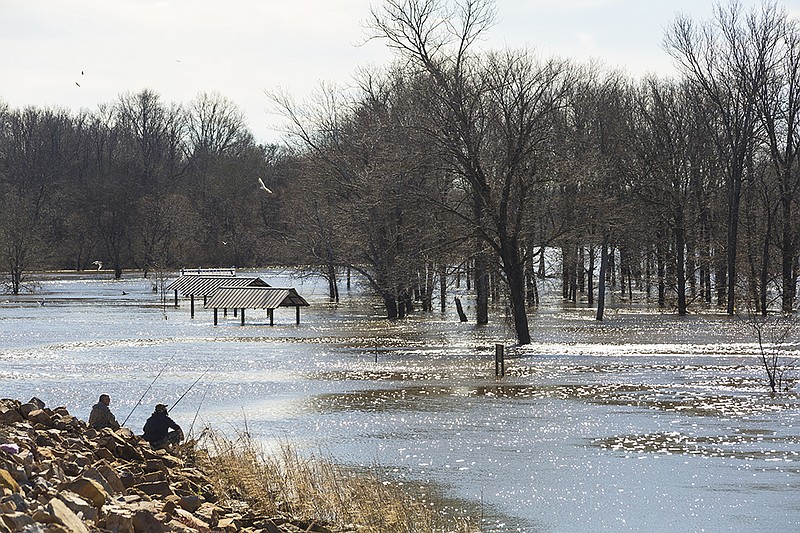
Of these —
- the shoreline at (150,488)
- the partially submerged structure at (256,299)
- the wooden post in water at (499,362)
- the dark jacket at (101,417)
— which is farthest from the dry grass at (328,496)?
the partially submerged structure at (256,299)

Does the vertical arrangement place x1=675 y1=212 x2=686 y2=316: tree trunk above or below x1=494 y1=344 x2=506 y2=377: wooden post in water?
above

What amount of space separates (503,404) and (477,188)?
15.7 m

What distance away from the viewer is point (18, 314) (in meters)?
60.8

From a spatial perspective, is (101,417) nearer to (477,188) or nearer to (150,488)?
(150,488)

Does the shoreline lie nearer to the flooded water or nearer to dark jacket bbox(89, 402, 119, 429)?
dark jacket bbox(89, 402, 119, 429)

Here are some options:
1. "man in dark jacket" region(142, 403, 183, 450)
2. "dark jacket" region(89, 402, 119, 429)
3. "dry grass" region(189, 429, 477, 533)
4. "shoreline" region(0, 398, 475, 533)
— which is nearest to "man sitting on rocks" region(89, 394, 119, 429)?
"dark jacket" region(89, 402, 119, 429)

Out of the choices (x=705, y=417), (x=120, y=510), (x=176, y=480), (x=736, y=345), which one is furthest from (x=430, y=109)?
(x=120, y=510)

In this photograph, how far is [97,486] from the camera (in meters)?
9.05

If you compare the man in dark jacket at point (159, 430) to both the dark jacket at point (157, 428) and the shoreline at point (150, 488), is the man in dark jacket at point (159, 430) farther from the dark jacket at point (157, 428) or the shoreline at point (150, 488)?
the shoreline at point (150, 488)

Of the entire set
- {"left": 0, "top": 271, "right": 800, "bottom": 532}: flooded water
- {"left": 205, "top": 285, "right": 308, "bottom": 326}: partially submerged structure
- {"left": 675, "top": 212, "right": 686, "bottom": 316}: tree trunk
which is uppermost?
{"left": 675, "top": 212, "right": 686, "bottom": 316}: tree trunk

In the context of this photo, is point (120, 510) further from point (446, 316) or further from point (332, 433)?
point (446, 316)

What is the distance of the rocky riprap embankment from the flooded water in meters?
3.58

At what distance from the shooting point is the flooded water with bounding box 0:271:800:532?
14.5 metres

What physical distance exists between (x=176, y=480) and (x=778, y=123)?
52.9 meters
